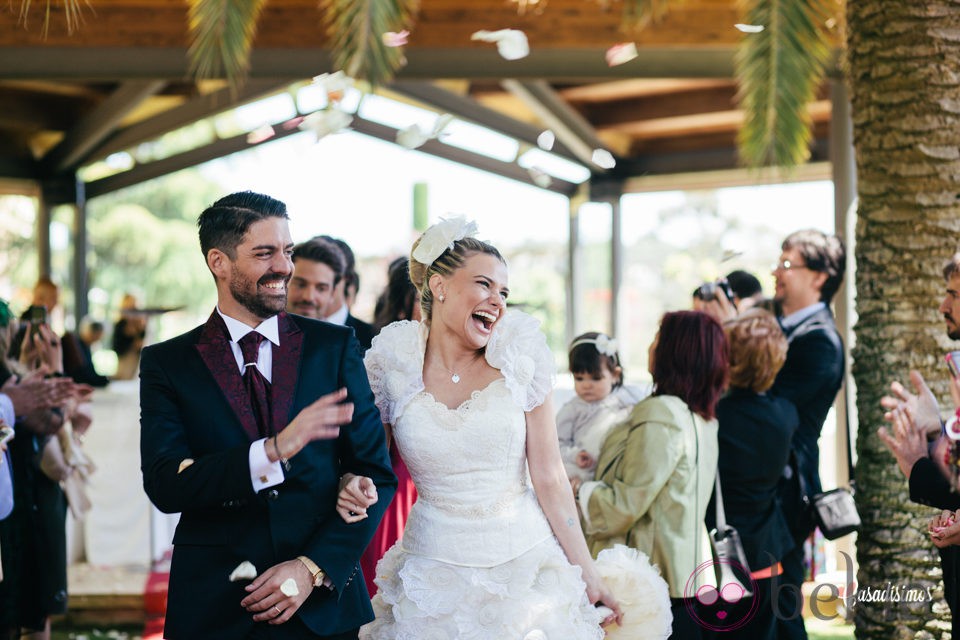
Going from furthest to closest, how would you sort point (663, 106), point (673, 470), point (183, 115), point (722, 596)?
1. point (663, 106)
2. point (183, 115)
3. point (722, 596)
4. point (673, 470)

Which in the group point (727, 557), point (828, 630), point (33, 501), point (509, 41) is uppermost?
point (509, 41)

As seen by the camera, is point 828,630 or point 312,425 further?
point 828,630

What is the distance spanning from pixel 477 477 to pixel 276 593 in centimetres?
75

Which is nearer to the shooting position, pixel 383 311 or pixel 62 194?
pixel 383 311

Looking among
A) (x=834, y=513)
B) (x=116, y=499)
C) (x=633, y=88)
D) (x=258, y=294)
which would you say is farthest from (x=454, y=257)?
(x=633, y=88)

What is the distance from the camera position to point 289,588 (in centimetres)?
275

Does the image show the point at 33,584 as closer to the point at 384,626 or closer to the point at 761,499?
the point at 384,626

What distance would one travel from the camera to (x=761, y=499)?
14.3ft

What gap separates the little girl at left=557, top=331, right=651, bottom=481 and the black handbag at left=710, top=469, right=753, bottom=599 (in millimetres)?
736

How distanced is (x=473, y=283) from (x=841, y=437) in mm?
4827

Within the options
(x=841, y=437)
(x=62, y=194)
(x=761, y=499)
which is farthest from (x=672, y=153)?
(x=761, y=499)

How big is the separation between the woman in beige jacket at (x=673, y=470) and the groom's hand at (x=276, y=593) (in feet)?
4.93

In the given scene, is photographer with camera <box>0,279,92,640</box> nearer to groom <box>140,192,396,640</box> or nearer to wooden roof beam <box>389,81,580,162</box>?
groom <box>140,192,396,640</box>

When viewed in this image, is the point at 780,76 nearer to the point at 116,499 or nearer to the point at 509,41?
the point at 509,41
